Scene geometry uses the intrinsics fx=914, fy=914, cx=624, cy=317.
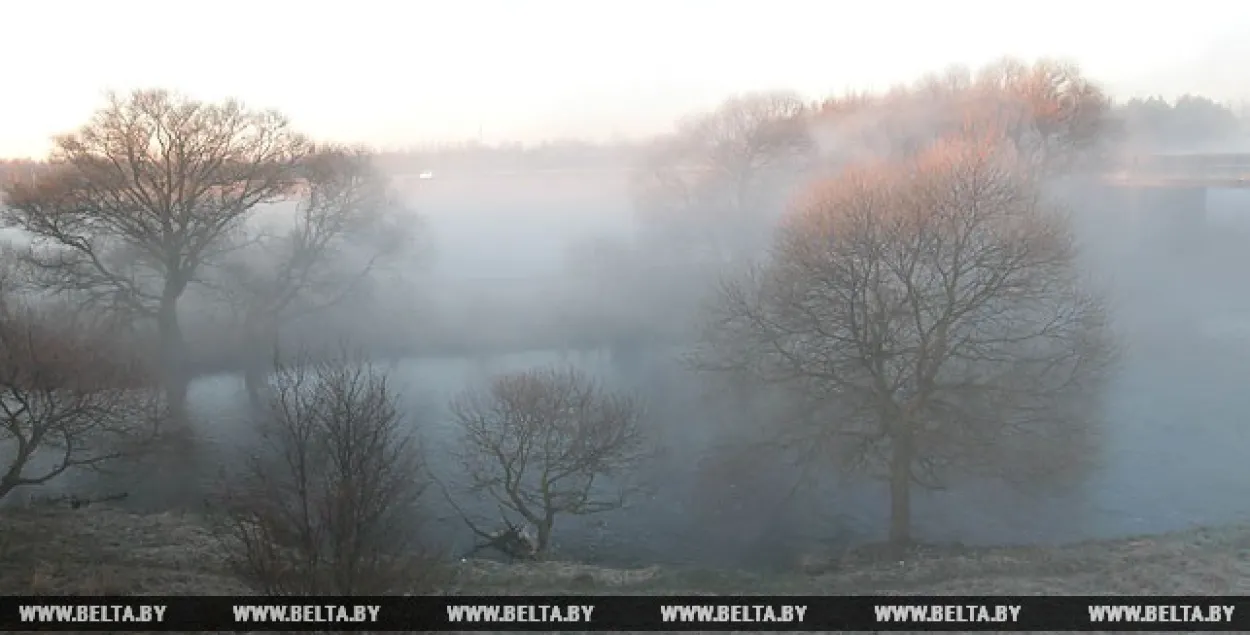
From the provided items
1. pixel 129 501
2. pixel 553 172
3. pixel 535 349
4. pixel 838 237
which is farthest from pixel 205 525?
pixel 553 172

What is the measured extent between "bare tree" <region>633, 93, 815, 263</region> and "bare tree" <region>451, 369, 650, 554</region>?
1754cm

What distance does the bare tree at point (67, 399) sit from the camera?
1014 cm

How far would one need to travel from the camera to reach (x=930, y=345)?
426 inches

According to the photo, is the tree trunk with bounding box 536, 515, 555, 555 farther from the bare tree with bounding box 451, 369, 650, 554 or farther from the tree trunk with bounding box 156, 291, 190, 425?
the tree trunk with bounding box 156, 291, 190, 425

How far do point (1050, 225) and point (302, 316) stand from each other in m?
17.9

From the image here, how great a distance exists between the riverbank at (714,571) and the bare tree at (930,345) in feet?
3.97

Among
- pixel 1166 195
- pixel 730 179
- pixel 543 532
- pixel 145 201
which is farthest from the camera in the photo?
pixel 1166 195

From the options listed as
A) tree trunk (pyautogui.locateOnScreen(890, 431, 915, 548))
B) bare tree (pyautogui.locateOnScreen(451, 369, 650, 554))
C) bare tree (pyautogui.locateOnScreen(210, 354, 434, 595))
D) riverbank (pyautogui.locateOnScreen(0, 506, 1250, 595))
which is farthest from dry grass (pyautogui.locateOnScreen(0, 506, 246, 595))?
tree trunk (pyautogui.locateOnScreen(890, 431, 915, 548))

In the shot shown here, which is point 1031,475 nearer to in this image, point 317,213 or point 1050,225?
point 1050,225

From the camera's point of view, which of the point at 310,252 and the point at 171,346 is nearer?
the point at 171,346

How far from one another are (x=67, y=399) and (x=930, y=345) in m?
10.0

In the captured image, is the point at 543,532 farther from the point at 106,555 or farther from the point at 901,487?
the point at 106,555

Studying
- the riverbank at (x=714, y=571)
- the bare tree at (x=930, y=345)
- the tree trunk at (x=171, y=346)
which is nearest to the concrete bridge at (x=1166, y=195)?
the bare tree at (x=930, y=345)

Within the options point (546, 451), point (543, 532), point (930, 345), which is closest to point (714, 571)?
point (543, 532)
